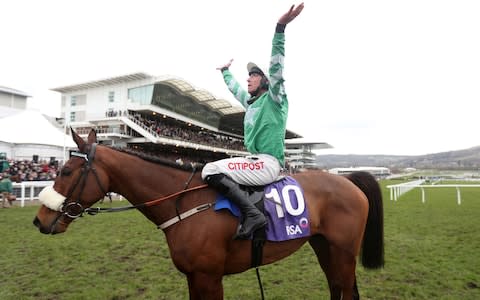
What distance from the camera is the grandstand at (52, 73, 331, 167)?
118 feet

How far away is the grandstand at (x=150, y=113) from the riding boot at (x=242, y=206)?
33.1m

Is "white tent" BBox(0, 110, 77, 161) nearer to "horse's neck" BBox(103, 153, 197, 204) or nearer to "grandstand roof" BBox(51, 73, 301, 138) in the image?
"horse's neck" BBox(103, 153, 197, 204)

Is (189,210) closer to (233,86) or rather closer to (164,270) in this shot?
(233,86)

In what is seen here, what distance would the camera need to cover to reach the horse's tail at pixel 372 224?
331 centimetres

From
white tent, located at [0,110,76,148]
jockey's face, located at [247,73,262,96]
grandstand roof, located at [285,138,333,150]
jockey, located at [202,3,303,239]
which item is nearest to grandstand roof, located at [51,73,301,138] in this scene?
white tent, located at [0,110,76,148]

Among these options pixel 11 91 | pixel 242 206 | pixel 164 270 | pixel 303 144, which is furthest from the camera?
pixel 303 144

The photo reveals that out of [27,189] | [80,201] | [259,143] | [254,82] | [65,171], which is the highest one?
[254,82]

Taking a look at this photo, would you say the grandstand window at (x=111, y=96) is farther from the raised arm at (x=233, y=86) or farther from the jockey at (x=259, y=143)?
the jockey at (x=259, y=143)

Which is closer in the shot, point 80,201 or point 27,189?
point 80,201

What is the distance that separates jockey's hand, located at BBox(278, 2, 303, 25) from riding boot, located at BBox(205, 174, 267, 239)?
53.9 inches

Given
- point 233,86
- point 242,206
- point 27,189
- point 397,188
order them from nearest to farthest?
point 242,206, point 233,86, point 27,189, point 397,188

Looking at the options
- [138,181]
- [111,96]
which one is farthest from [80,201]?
[111,96]

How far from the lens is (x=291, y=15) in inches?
91.9

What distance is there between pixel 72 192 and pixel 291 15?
2254mm
